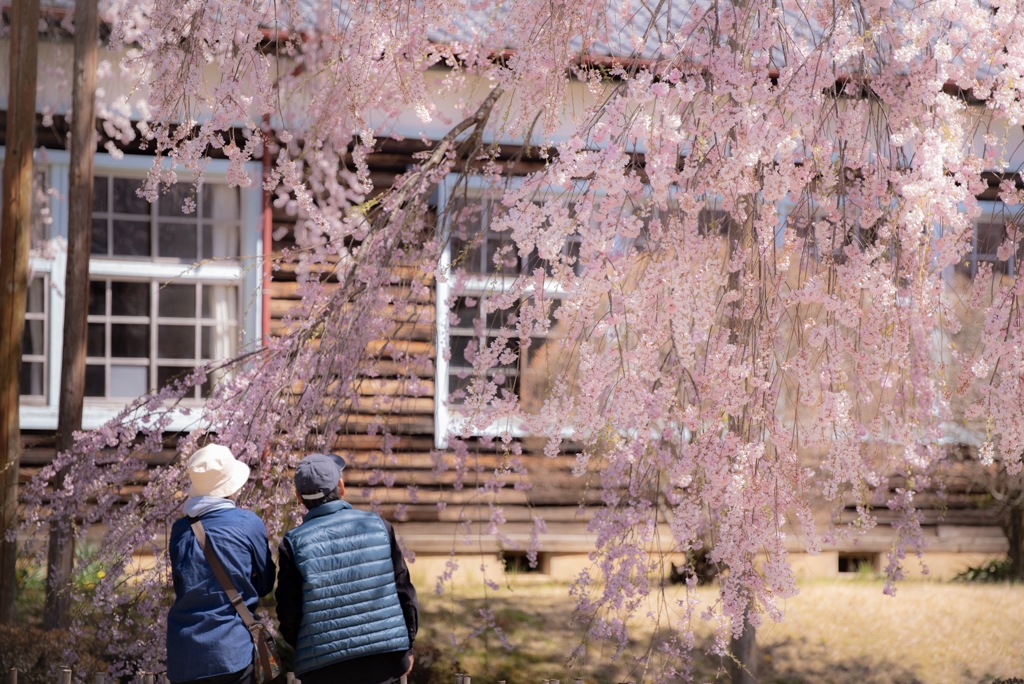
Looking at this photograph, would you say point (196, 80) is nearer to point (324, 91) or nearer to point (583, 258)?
point (583, 258)

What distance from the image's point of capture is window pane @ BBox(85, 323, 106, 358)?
815cm

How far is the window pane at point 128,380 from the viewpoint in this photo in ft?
26.7

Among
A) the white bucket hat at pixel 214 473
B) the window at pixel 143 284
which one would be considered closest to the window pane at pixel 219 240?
the window at pixel 143 284

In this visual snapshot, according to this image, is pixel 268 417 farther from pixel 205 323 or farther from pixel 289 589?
pixel 205 323

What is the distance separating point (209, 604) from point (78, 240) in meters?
3.63

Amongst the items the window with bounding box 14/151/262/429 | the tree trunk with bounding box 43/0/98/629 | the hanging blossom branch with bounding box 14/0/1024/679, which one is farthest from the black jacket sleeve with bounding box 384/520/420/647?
the window with bounding box 14/151/262/429

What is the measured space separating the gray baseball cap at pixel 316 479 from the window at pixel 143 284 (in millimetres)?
4461

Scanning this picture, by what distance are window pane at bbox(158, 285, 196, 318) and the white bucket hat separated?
4702mm

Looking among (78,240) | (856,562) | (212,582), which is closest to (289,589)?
(212,582)

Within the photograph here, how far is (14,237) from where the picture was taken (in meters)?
6.53

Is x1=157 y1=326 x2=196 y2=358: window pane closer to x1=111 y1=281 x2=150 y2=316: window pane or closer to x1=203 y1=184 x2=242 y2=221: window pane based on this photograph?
x1=111 y1=281 x2=150 y2=316: window pane

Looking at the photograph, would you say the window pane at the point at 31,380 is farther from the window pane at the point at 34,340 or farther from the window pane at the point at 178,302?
the window pane at the point at 178,302

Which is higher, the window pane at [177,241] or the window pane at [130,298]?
the window pane at [177,241]

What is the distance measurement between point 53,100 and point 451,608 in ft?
14.7
